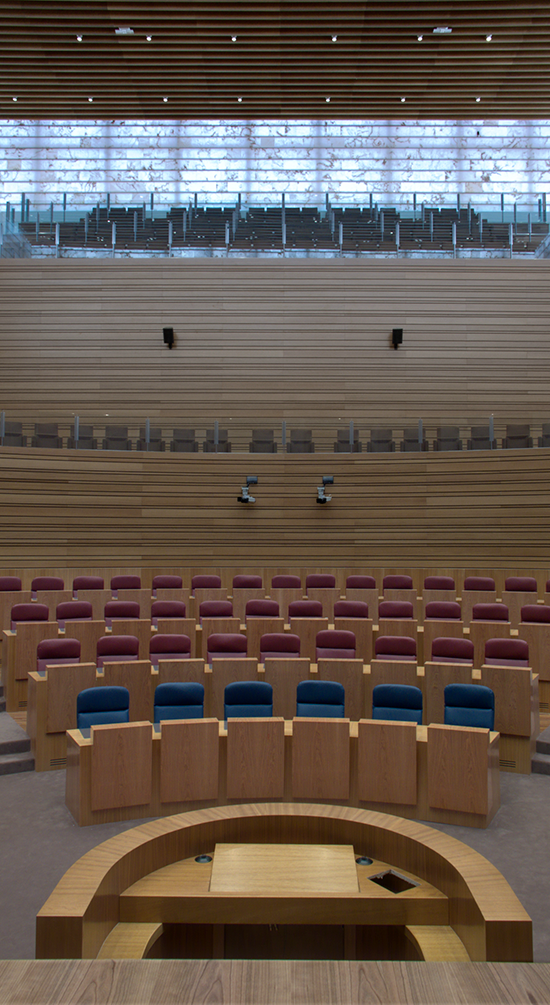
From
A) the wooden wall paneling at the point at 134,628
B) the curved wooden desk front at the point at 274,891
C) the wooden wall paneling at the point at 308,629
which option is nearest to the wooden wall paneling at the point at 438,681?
the wooden wall paneling at the point at 308,629

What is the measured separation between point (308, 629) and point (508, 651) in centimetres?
157

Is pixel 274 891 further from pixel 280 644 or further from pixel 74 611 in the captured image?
pixel 74 611

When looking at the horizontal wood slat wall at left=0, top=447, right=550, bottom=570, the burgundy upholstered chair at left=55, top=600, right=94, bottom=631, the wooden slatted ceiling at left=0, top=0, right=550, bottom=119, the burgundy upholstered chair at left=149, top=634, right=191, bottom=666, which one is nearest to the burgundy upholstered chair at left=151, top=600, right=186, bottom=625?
the burgundy upholstered chair at left=55, top=600, right=94, bottom=631

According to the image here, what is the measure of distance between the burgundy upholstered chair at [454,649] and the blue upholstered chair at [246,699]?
1.57 meters

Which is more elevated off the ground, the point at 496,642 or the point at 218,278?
the point at 218,278

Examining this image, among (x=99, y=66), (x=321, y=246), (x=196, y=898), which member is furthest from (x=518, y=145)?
(x=196, y=898)

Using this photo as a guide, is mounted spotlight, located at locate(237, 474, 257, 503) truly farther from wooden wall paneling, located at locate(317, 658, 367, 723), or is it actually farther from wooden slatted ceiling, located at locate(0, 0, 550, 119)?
wooden slatted ceiling, located at locate(0, 0, 550, 119)

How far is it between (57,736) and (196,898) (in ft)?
7.44

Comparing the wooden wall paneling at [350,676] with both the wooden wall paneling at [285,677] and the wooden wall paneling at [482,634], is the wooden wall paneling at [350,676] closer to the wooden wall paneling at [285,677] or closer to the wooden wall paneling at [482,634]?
the wooden wall paneling at [285,677]

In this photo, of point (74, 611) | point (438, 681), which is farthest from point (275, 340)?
point (438, 681)

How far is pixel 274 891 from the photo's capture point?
251 centimetres

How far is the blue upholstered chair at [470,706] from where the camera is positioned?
4238mm

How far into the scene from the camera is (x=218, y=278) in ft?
38.8

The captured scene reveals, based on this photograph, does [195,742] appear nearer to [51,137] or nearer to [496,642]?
[496,642]
